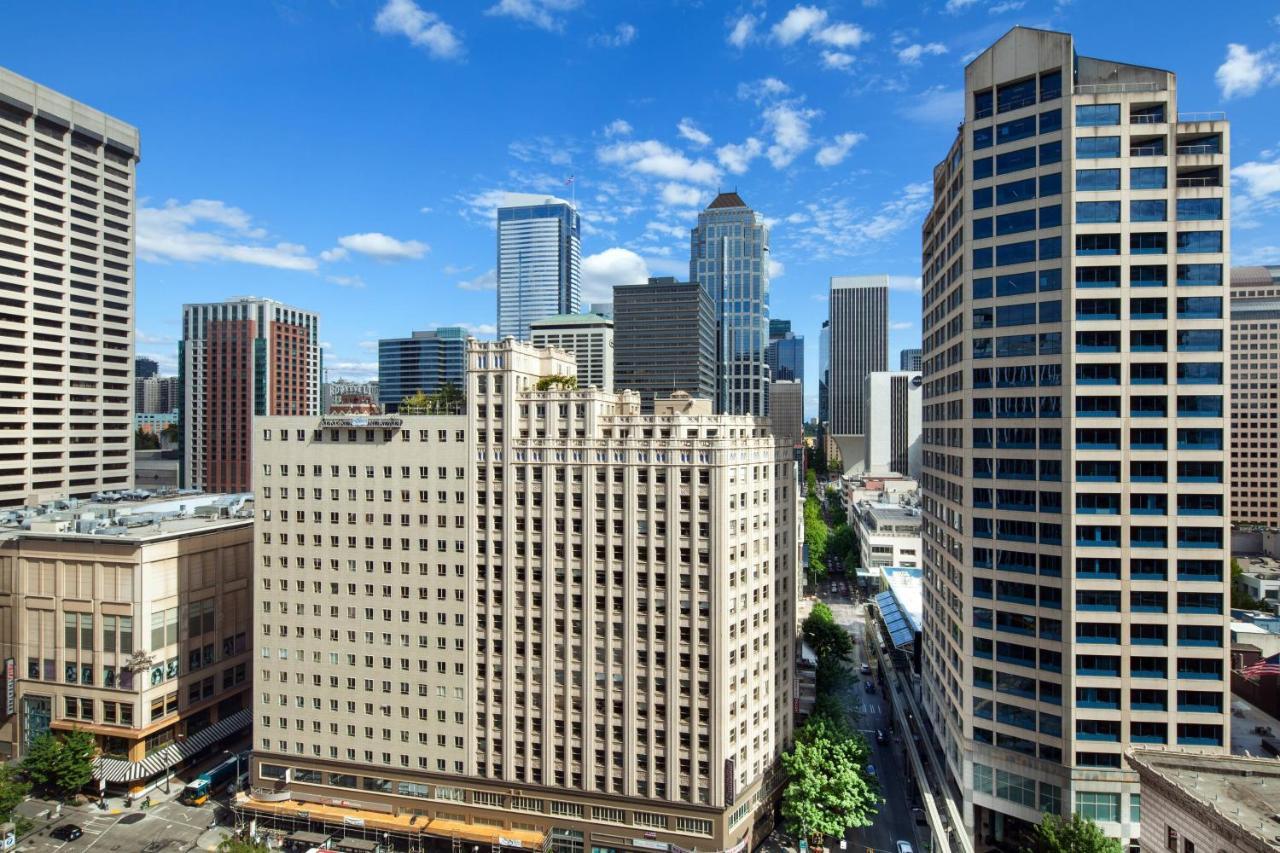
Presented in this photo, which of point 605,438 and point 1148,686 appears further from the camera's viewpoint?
point 605,438

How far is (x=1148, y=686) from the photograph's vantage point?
67625 millimetres

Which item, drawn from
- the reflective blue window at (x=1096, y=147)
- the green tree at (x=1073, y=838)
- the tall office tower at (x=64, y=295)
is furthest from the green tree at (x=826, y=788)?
the tall office tower at (x=64, y=295)

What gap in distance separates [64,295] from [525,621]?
482 ft

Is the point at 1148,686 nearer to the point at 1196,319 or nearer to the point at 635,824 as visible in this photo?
the point at 1196,319

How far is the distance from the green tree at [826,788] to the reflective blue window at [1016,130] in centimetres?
7226

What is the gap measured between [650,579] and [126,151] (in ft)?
584

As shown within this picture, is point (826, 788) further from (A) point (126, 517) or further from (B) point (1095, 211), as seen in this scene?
(A) point (126, 517)

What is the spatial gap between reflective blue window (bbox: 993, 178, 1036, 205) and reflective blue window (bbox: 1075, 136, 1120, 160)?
4799 millimetres

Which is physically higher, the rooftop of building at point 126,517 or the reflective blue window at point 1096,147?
the reflective blue window at point 1096,147

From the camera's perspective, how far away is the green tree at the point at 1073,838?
59562 millimetres

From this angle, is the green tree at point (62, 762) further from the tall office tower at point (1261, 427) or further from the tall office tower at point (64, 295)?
the tall office tower at point (1261, 427)

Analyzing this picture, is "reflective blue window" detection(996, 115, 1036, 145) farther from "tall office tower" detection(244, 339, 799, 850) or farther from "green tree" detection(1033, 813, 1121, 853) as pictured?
"green tree" detection(1033, 813, 1121, 853)

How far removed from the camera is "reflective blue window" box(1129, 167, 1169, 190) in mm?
69312

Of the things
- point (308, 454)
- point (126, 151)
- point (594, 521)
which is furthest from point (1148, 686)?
point (126, 151)
